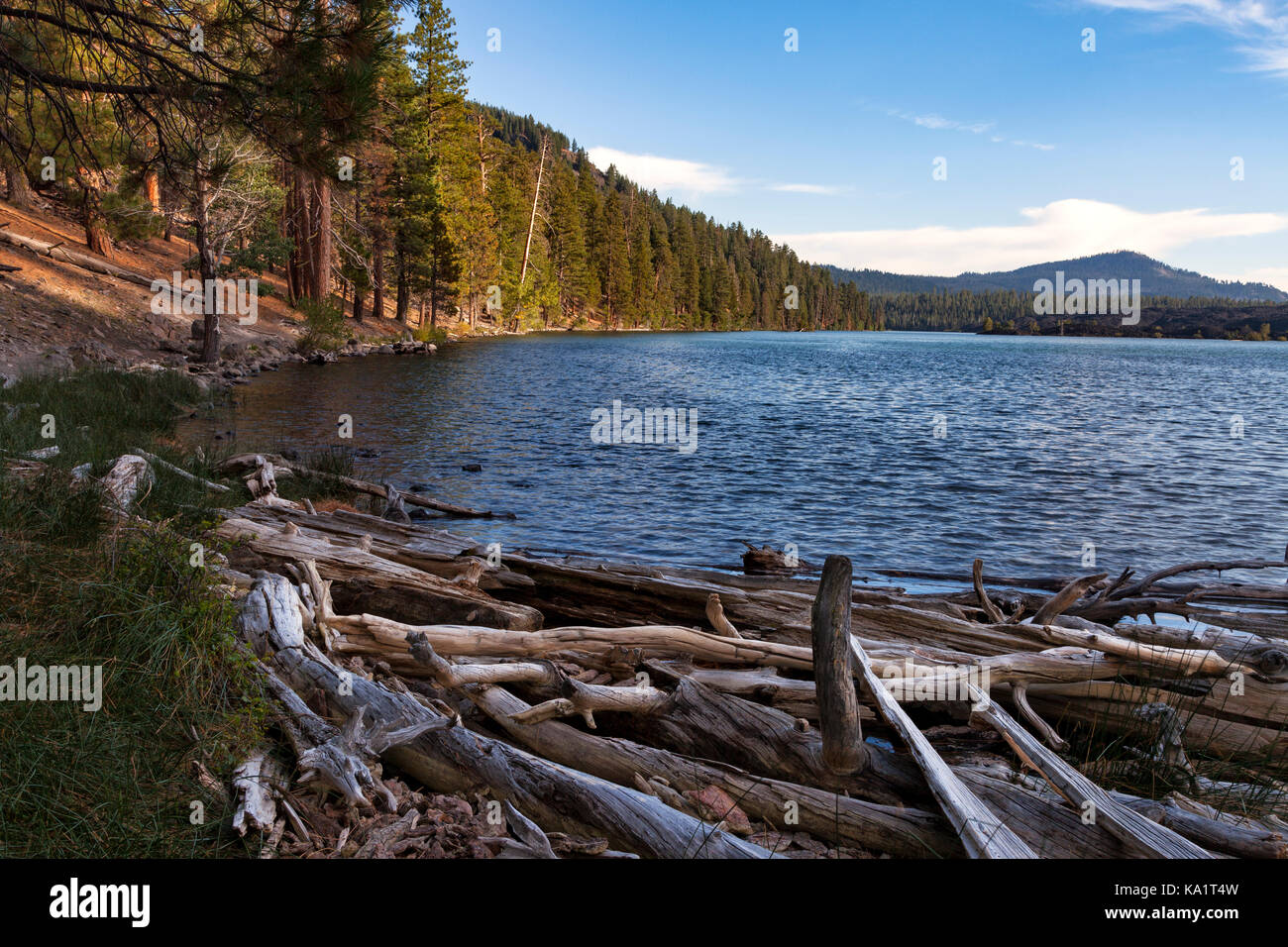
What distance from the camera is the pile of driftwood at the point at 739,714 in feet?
12.4

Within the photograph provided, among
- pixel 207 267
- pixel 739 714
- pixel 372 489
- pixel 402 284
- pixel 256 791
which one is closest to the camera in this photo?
pixel 256 791

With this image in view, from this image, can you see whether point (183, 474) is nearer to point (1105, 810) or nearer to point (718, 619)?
point (718, 619)

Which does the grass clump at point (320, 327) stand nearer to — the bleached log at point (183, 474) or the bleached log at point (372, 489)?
the bleached log at point (372, 489)

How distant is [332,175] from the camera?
6.96 m

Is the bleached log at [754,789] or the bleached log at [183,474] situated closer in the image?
the bleached log at [754,789]

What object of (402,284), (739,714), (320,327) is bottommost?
(739,714)

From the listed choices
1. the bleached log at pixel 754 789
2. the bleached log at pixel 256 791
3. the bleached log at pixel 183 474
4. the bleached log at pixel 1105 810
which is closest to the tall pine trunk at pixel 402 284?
the bleached log at pixel 183 474

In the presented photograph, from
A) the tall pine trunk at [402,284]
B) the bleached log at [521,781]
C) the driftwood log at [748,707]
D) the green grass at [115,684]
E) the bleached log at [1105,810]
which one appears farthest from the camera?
the tall pine trunk at [402,284]

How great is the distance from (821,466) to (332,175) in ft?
45.1

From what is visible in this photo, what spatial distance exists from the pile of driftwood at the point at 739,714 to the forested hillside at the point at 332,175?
358 cm

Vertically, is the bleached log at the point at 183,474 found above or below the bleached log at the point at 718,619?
above

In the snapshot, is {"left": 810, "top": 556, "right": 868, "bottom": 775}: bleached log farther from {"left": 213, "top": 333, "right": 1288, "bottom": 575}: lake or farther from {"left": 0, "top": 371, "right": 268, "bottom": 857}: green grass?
{"left": 213, "top": 333, "right": 1288, "bottom": 575}: lake

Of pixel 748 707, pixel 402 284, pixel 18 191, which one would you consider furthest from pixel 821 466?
pixel 402 284
